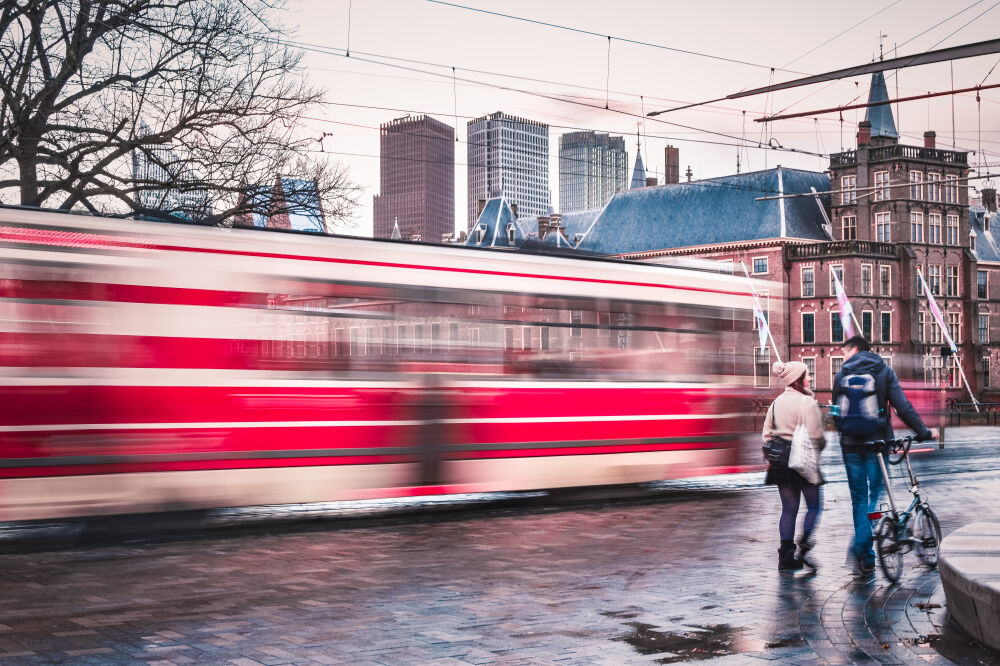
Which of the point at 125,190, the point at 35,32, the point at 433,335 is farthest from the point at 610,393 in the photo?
the point at 35,32

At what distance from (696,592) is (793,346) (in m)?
68.7

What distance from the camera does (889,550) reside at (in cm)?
942

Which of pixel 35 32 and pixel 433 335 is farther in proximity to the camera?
pixel 35 32

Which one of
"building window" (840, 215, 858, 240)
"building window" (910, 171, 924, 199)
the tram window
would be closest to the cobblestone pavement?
the tram window

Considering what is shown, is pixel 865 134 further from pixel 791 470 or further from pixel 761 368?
pixel 791 470

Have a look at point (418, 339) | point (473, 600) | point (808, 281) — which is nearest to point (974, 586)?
point (473, 600)

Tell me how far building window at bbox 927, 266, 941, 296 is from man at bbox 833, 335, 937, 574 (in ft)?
234

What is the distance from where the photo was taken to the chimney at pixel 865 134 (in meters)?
75.9

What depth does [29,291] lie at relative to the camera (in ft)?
38.2

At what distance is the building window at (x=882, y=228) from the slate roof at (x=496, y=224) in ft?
104

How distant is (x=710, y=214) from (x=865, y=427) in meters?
73.2

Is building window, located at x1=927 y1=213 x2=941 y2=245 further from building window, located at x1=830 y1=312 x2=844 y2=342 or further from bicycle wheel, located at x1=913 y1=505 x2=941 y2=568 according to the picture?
bicycle wheel, located at x1=913 y1=505 x2=941 y2=568

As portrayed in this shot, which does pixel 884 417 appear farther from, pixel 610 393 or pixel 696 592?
pixel 610 393

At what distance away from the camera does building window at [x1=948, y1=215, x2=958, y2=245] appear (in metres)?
78.1
